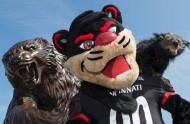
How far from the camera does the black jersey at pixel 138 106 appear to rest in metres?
2.19

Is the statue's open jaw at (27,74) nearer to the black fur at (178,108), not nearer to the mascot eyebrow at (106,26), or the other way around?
the mascot eyebrow at (106,26)

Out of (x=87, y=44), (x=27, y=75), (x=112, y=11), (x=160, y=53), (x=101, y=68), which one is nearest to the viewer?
(x=27, y=75)

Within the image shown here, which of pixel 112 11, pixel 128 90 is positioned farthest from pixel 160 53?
pixel 112 11

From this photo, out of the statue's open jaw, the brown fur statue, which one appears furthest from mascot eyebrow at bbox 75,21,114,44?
the statue's open jaw

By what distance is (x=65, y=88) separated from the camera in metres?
1.79

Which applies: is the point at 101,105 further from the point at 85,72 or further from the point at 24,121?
the point at 24,121

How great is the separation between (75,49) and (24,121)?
35.9 inches

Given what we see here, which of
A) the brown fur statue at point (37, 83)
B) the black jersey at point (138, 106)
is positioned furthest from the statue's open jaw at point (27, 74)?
the black jersey at point (138, 106)

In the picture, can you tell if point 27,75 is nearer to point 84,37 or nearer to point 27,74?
point 27,74

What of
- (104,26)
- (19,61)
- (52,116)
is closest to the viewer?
(19,61)

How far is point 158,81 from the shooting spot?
2.44 meters

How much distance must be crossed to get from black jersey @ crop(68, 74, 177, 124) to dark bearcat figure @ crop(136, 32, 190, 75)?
0.10 metres

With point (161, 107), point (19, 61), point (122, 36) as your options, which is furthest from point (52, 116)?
point (161, 107)

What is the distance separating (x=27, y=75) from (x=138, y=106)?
39.8 inches
